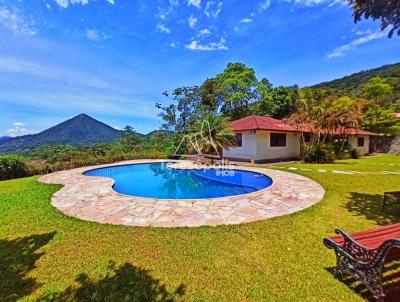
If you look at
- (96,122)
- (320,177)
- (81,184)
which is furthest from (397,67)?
(96,122)

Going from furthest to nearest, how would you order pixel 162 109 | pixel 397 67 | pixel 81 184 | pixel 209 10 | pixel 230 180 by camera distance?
pixel 397 67, pixel 162 109, pixel 209 10, pixel 230 180, pixel 81 184

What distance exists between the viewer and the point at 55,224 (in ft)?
18.2

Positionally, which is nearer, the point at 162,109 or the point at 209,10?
the point at 209,10

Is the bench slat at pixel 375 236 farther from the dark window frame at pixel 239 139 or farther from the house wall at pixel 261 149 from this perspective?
the dark window frame at pixel 239 139

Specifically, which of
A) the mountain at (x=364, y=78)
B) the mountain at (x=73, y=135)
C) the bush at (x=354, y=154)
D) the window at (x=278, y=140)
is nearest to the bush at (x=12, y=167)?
the window at (x=278, y=140)

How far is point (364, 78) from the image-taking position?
62.2 metres

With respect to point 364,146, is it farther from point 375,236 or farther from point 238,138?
point 375,236

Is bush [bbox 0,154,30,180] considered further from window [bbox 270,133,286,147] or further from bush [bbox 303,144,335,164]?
bush [bbox 303,144,335,164]

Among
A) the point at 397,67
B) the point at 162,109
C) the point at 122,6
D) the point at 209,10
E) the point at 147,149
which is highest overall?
the point at 397,67

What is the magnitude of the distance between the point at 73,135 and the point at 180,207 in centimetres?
9317

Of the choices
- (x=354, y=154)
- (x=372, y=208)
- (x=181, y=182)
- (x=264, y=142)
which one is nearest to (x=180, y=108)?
(x=264, y=142)

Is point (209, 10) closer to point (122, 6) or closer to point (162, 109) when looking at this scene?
point (122, 6)

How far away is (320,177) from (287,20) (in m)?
11.5

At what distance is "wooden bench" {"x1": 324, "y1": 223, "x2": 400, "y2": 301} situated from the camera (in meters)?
2.57
